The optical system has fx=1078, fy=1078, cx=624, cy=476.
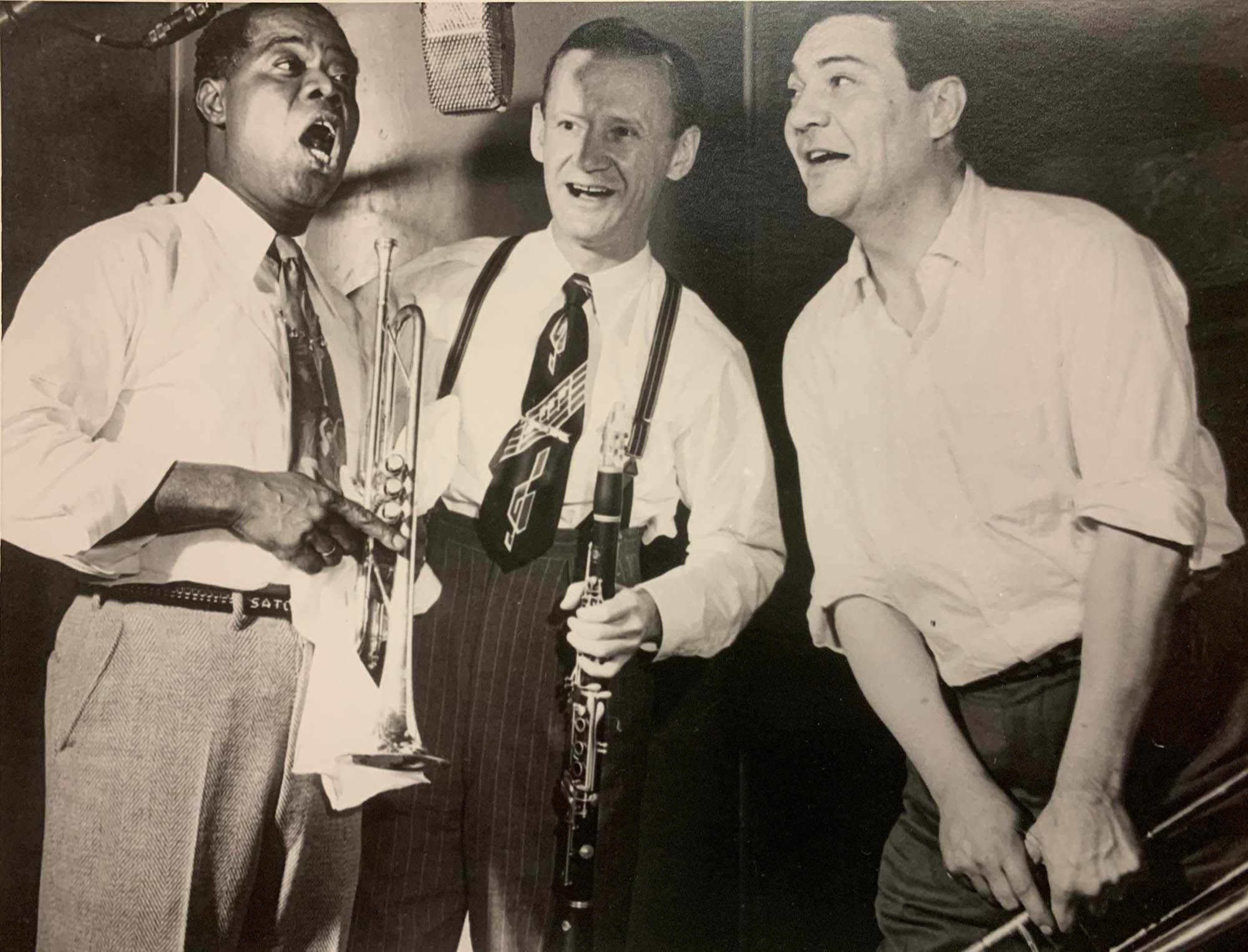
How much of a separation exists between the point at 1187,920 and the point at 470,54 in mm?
1859

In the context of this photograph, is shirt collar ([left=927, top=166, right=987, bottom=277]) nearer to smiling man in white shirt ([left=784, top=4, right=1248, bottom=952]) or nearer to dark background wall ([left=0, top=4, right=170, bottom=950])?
smiling man in white shirt ([left=784, top=4, right=1248, bottom=952])

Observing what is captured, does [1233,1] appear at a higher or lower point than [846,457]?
higher

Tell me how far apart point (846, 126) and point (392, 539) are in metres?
1.06

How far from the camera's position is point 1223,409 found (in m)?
1.68

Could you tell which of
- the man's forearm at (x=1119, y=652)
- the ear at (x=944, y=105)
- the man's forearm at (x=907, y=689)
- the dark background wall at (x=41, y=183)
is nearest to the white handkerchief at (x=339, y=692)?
the dark background wall at (x=41, y=183)

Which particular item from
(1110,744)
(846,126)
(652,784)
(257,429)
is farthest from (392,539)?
(1110,744)

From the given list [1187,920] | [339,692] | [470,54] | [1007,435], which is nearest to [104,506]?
[339,692]

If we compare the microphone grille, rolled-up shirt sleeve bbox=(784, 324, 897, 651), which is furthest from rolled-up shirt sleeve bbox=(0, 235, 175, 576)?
rolled-up shirt sleeve bbox=(784, 324, 897, 651)

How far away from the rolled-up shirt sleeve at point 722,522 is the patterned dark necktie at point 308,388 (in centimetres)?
61

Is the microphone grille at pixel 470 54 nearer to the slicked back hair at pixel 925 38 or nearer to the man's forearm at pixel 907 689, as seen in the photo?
the slicked back hair at pixel 925 38

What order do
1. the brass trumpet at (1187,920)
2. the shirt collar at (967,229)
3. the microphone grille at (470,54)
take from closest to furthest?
the brass trumpet at (1187,920) < the shirt collar at (967,229) < the microphone grille at (470,54)

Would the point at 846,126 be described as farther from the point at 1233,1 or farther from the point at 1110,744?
the point at 1110,744

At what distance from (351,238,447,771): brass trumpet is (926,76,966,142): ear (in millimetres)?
966

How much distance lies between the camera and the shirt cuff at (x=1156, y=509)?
63.8 inches
